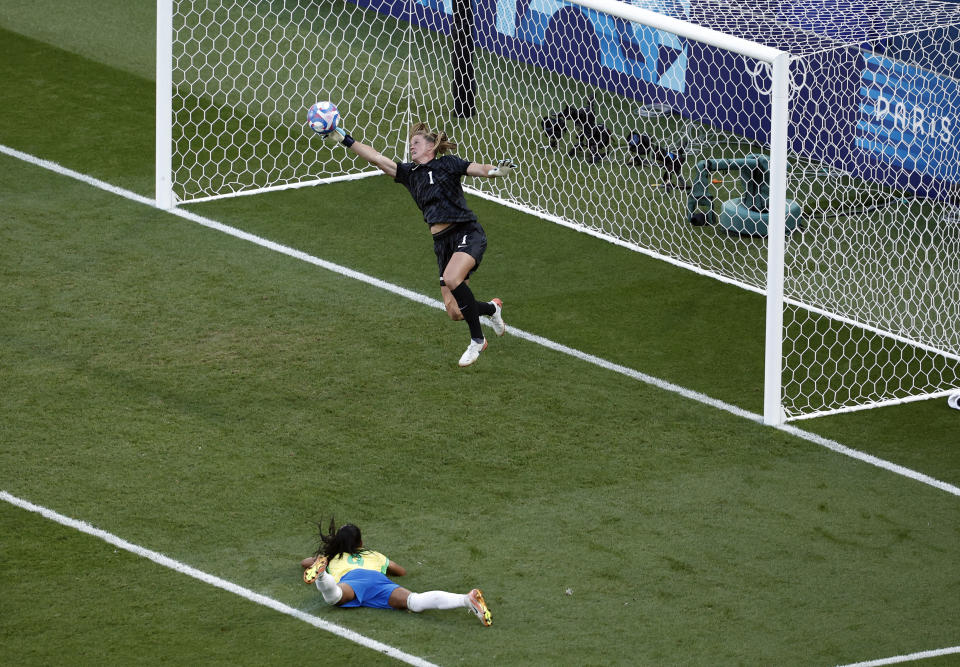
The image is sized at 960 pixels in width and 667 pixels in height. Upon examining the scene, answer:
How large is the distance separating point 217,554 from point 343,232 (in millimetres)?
5221

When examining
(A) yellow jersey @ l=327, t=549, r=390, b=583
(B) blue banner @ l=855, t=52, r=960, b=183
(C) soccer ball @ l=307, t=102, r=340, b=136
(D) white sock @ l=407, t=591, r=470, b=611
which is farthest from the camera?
(B) blue banner @ l=855, t=52, r=960, b=183

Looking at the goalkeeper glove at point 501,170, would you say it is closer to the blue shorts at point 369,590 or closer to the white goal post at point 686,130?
the white goal post at point 686,130

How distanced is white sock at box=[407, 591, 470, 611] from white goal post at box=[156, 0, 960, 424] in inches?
132

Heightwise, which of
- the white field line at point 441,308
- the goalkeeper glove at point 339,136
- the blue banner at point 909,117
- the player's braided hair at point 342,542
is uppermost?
the blue banner at point 909,117

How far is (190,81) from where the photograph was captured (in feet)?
53.1

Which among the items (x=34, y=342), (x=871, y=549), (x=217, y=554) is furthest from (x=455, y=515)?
(x=34, y=342)

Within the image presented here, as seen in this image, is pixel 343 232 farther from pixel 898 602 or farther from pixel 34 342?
pixel 898 602

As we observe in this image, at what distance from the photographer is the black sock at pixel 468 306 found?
11.6m

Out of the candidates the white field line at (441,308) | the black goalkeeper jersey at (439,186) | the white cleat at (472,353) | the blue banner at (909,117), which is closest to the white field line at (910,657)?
the white field line at (441,308)

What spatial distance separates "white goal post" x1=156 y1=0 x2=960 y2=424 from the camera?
1285 cm

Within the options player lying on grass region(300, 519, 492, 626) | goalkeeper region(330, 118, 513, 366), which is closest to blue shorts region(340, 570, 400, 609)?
player lying on grass region(300, 519, 492, 626)

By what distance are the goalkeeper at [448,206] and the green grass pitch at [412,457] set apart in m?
0.68

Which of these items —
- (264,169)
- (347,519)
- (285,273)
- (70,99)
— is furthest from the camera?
(70,99)

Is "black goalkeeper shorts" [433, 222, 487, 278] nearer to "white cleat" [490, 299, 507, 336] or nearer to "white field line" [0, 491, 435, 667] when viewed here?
"white cleat" [490, 299, 507, 336]
